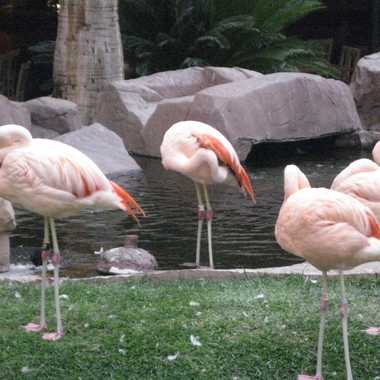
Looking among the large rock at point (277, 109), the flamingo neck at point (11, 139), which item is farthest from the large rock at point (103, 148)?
the flamingo neck at point (11, 139)

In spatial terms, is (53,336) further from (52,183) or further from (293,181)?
(293,181)

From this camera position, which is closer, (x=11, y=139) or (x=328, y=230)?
(x=328, y=230)

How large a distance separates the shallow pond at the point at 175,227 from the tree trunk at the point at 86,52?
2.84 m

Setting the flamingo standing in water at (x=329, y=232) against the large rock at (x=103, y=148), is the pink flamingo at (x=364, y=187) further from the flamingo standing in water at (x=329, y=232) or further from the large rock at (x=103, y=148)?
the large rock at (x=103, y=148)

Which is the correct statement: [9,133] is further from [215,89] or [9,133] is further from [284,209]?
[215,89]

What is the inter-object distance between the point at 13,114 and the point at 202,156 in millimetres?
5141

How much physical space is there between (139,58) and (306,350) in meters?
11.9

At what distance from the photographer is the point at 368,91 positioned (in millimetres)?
13180

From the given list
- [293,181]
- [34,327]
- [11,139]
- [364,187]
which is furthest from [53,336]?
[364,187]

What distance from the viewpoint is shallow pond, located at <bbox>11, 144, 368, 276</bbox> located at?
23.1ft

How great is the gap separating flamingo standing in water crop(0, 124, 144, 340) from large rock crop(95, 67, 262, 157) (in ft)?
21.5

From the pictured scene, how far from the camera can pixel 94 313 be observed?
495 centimetres

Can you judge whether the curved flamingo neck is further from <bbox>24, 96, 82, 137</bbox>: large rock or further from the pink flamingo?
<bbox>24, 96, 82, 137</bbox>: large rock

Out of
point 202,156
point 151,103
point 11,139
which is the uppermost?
point 11,139
